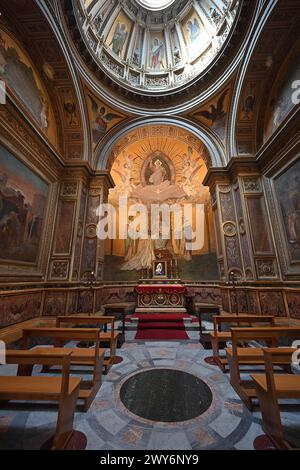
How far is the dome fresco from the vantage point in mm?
8984

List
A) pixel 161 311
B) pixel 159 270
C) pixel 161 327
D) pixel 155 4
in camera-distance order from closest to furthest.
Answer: pixel 161 327 → pixel 161 311 → pixel 159 270 → pixel 155 4

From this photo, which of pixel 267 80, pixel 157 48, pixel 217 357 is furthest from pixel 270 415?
pixel 157 48

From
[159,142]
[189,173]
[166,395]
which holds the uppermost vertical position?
[159,142]

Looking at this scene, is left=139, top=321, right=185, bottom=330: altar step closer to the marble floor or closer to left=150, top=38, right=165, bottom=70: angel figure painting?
the marble floor

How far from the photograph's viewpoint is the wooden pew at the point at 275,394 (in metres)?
2.11

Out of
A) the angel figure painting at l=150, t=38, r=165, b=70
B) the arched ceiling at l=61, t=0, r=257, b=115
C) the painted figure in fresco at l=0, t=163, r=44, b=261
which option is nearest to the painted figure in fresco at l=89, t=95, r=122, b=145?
the arched ceiling at l=61, t=0, r=257, b=115

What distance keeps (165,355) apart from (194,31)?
51.2 feet

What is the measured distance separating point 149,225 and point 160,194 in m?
2.20

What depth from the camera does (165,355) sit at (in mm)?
4746

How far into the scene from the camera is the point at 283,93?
6.86 meters

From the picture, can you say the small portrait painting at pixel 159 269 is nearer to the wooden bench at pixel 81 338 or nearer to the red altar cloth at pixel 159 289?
the red altar cloth at pixel 159 289

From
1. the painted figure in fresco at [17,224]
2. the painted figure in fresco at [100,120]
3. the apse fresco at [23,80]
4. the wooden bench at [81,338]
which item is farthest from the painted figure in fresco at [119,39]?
the wooden bench at [81,338]

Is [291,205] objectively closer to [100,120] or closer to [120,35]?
[100,120]

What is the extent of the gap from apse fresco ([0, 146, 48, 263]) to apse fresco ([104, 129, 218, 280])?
4.94 meters
